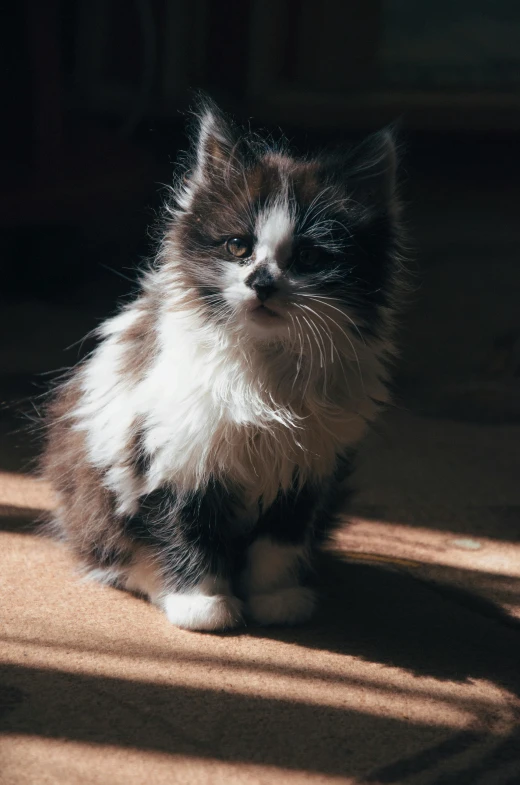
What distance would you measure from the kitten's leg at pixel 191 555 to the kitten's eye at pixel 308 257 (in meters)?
0.52

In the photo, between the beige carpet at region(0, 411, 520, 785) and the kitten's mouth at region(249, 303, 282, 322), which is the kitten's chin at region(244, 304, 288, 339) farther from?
the beige carpet at region(0, 411, 520, 785)

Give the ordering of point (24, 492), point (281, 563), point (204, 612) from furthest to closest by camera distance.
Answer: point (24, 492)
point (281, 563)
point (204, 612)

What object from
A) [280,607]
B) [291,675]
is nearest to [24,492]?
[280,607]

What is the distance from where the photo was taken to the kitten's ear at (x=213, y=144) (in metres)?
2.20

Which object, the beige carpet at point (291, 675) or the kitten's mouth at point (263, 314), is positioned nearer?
the beige carpet at point (291, 675)

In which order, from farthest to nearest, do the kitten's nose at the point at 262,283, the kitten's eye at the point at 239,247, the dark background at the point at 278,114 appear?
the dark background at the point at 278,114 < the kitten's eye at the point at 239,247 < the kitten's nose at the point at 262,283

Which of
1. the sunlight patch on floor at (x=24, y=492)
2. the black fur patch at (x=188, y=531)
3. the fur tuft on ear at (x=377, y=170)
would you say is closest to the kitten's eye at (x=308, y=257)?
the fur tuft on ear at (x=377, y=170)

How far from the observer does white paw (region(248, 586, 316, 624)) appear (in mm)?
2256

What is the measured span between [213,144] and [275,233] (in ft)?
1.11

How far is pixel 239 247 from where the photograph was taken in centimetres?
208

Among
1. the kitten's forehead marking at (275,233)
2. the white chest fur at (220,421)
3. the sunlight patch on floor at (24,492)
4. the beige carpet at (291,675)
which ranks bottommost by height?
the beige carpet at (291,675)

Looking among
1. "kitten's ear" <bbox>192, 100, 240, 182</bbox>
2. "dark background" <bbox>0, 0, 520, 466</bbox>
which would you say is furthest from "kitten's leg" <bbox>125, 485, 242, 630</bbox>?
"dark background" <bbox>0, 0, 520, 466</bbox>

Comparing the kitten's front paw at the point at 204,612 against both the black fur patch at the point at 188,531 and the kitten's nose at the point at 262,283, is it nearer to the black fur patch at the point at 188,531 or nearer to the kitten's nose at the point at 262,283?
the black fur patch at the point at 188,531

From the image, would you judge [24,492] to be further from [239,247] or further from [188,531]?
[239,247]
